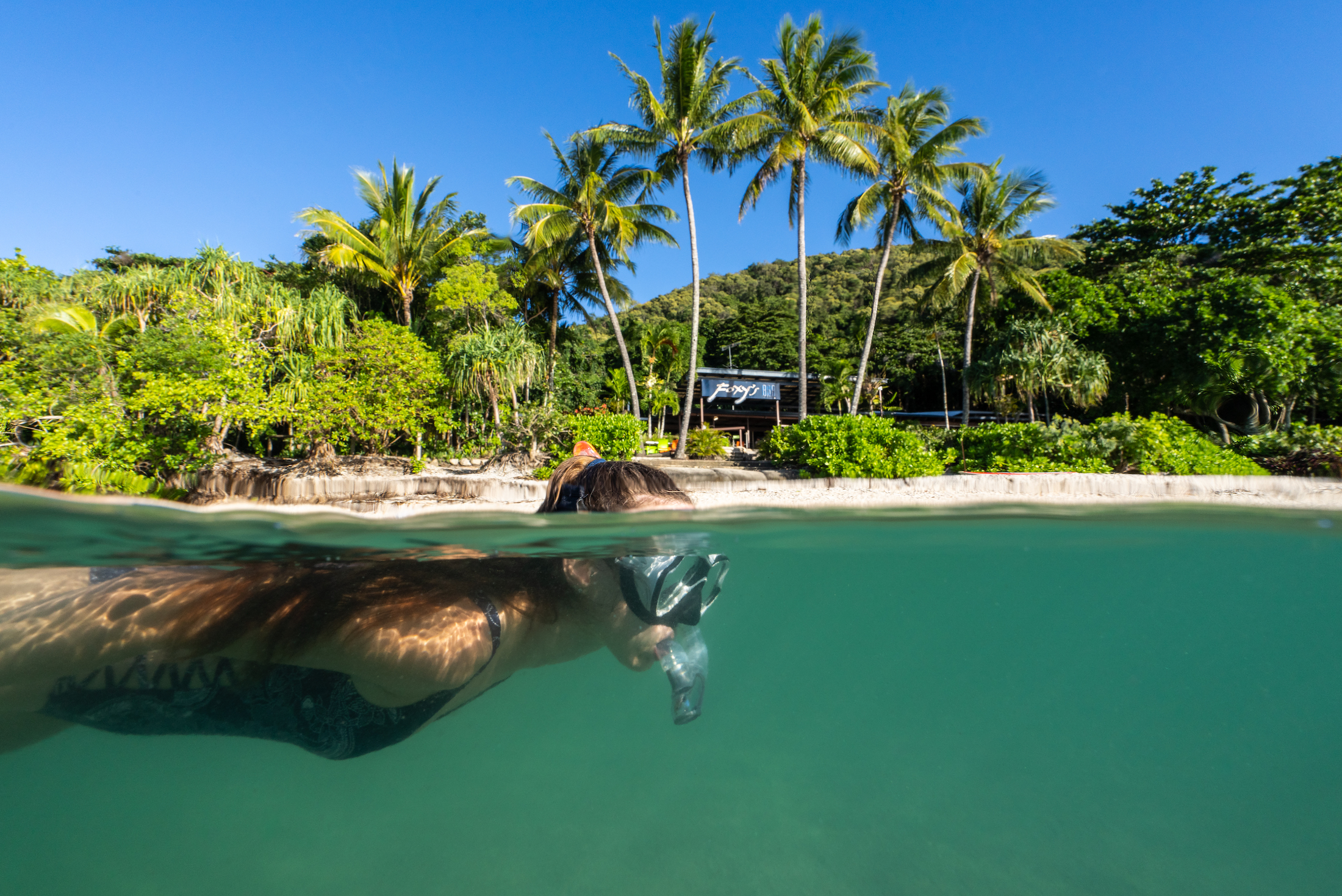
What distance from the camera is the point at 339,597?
16.6 feet

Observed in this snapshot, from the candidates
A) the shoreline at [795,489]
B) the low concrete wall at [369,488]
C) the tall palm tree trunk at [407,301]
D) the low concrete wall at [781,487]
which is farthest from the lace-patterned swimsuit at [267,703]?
the tall palm tree trunk at [407,301]

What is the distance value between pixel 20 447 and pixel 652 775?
10596mm

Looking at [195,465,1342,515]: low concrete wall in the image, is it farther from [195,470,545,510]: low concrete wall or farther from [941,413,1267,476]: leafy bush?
[941,413,1267,476]: leafy bush

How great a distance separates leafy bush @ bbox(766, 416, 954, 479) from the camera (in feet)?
49.5

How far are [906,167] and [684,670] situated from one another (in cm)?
2148

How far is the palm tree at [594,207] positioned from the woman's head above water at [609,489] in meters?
14.6

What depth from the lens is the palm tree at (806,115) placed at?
61.0 feet

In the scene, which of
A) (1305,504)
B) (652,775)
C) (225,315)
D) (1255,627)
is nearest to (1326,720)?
(1255,627)

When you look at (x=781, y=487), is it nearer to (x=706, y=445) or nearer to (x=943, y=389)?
(x=706, y=445)

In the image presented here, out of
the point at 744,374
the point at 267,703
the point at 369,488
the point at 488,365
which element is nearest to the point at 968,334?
the point at 744,374

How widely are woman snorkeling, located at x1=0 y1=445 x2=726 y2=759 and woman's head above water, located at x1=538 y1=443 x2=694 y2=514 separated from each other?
0.02 meters

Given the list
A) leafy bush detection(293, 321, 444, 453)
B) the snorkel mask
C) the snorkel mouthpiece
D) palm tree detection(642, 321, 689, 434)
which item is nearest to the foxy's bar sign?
palm tree detection(642, 321, 689, 434)

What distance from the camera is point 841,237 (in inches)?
877

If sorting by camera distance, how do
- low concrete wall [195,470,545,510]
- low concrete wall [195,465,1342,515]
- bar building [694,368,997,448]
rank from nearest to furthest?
low concrete wall [195,465,1342,515] → low concrete wall [195,470,545,510] → bar building [694,368,997,448]
